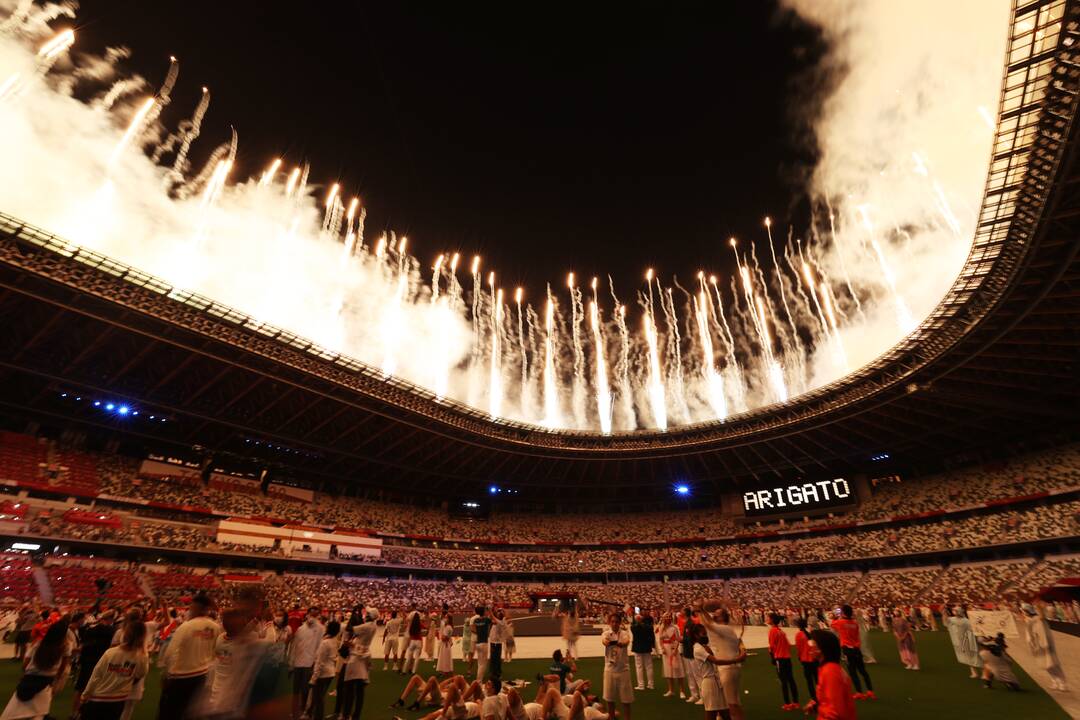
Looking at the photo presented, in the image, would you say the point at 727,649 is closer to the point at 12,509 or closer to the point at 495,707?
the point at 495,707

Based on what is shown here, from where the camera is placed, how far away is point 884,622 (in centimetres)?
2962

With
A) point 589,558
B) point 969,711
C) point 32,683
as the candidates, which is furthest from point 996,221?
point 589,558

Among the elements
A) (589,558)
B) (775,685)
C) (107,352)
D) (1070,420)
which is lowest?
(775,685)

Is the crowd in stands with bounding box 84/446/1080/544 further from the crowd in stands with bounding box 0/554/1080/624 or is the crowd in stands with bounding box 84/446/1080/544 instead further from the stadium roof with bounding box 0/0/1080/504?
the crowd in stands with bounding box 0/554/1080/624

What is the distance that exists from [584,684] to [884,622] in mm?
31148

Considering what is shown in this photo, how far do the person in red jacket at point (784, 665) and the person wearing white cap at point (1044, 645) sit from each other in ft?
19.1

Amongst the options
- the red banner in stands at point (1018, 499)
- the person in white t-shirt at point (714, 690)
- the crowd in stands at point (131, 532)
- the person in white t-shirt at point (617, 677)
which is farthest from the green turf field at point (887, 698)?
the red banner in stands at point (1018, 499)

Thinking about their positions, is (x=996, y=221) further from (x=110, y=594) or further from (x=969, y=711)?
(x=110, y=594)

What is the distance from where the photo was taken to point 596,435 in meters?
52.2

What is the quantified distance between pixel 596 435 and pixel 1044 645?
136 feet

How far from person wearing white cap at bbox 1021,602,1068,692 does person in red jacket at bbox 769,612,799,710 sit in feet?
19.1

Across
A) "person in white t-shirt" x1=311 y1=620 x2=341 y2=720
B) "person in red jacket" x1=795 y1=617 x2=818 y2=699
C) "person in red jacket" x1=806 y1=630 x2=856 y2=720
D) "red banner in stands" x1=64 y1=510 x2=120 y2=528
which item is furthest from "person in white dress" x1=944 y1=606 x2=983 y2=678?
"red banner in stands" x1=64 y1=510 x2=120 y2=528

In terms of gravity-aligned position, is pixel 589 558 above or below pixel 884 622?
above

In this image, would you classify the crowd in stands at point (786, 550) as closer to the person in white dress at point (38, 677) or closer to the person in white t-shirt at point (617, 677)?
the person in white t-shirt at point (617, 677)
